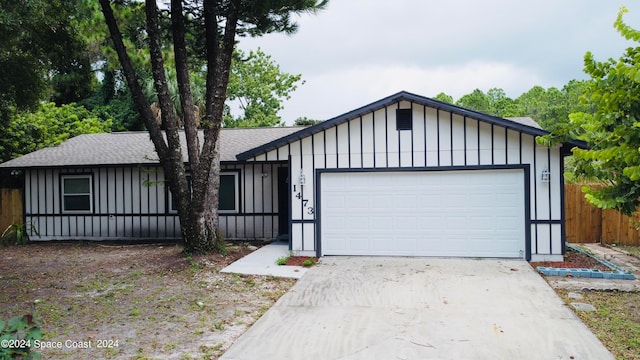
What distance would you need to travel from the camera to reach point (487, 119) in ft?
28.8

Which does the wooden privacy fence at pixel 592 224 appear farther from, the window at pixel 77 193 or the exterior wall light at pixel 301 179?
the window at pixel 77 193

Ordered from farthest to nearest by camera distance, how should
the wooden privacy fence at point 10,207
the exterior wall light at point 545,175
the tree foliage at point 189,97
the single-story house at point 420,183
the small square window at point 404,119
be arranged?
1. the wooden privacy fence at point 10,207
2. the small square window at point 404,119
3. the tree foliage at point 189,97
4. the single-story house at point 420,183
5. the exterior wall light at point 545,175

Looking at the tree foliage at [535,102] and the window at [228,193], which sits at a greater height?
the tree foliage at [535,102]

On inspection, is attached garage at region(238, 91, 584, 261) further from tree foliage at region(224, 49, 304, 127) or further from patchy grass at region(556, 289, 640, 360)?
tree foliage at region(224, 49, 304, 127)

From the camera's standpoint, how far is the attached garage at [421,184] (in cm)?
884

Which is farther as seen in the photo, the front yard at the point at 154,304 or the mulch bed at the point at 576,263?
the mulch bed at the point at 576,263

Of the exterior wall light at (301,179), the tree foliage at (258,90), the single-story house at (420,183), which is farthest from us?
the tree foliage at (258,90)

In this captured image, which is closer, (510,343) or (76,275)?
(510,343)

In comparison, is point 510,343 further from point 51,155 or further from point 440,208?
point 51,155

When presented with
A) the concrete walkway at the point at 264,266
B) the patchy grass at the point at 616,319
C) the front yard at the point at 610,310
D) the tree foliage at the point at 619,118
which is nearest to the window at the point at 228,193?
the concrete walkway at the point at 264,266

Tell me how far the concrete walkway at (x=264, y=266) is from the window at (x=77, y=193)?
21.1 feet

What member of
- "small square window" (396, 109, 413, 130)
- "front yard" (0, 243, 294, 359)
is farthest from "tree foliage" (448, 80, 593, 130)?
"front yard" (0, 243, 294, 359)

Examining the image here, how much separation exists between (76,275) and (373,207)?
610cm

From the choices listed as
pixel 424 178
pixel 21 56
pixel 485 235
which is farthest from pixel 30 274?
pixel 485 235
